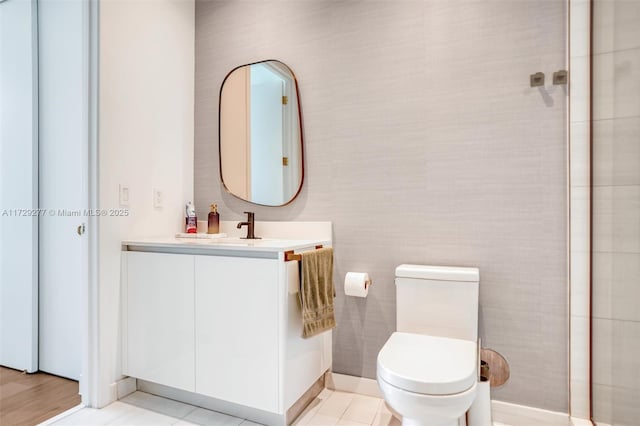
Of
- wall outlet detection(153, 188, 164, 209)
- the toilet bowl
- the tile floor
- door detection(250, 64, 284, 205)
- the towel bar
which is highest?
door detection(250, 64, 284, 205)

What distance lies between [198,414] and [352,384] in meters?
0.79

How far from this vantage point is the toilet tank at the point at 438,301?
1634 mm

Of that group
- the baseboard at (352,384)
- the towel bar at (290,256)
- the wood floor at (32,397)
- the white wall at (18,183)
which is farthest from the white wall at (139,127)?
the baseboard at (352,384)

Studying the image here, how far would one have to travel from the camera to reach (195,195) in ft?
8.02

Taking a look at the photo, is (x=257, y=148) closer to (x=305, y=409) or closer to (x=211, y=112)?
(x=211, y=112)

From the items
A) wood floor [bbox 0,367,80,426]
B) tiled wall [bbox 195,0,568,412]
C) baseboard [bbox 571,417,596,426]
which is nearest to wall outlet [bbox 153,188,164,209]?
tiled wall [bbox 195,0,568,412]

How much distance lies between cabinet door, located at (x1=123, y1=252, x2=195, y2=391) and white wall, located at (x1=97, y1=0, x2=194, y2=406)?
0.25 feet

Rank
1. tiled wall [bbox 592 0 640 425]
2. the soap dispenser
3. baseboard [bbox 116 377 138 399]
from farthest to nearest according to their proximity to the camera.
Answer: the soap dispenser
baseboard [bbox 116 377 138 399]
tiled wall [bbox 592 0 640 425]

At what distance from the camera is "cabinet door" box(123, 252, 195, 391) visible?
1.78 metres

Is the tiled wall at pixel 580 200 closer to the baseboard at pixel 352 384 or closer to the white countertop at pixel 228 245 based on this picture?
the baseboard at pixel 352 384

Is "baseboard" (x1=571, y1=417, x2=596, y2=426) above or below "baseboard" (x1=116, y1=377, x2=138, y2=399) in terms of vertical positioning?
above

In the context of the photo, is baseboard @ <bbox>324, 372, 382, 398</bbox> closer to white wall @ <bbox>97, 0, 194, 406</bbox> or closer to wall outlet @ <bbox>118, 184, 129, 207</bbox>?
white wall @ <bbox>97, 0, 194, 406</bbox>

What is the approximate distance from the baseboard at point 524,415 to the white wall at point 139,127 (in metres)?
1.90

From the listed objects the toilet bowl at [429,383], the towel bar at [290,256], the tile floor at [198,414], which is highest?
the towel bar at [290,256]
